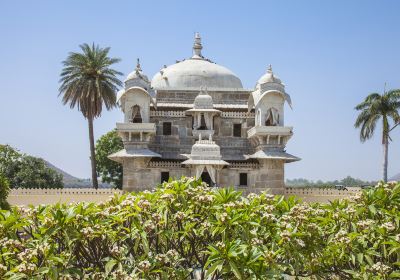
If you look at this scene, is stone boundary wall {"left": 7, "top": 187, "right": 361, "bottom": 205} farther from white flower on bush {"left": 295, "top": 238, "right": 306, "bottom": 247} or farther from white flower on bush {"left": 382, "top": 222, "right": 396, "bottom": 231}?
white flower on bush {"left": 295, "top": 238, "right": 306, "bottom": 247}

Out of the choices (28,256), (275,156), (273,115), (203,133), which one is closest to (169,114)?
(203,133)

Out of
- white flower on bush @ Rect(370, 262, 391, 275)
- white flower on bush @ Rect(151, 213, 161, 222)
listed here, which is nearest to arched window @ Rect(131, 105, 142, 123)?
white flower on bush @ Rect(151, 213, 161, 222)

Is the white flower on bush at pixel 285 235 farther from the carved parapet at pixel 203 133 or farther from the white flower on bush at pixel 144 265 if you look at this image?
the carved parapet at pixel 203 133

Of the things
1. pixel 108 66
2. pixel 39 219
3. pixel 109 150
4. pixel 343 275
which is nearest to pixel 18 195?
pixel 108 66

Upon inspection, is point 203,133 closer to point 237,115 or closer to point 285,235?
point 237,115

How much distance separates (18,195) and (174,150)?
1152 cm

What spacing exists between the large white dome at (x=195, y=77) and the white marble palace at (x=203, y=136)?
172 centimetres

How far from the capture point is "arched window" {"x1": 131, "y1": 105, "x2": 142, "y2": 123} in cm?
3484

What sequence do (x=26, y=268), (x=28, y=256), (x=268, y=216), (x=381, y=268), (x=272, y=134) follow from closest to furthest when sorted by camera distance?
1. (x=26, y=268)
2. (x=28, y=256)
3. (x=381, y=268)
4. (x=268, y=216)
5. (x=272, y=134)

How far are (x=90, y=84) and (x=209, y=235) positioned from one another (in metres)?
33.2

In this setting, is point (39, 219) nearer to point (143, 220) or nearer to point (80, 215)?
point (80, 215)

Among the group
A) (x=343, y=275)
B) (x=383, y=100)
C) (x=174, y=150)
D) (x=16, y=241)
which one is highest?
(x=383, y=100)

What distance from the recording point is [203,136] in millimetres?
35250

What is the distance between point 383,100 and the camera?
45.4m
